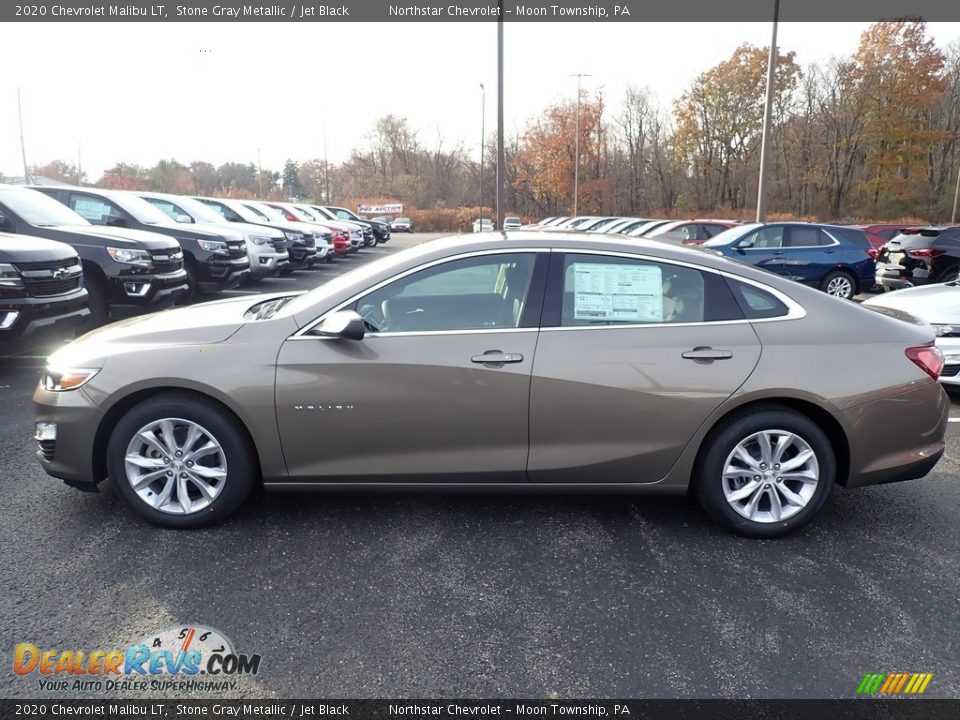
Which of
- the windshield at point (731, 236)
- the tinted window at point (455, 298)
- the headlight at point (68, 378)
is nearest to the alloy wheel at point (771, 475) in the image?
the tinted window at point (455, 298)

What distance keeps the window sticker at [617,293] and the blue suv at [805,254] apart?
10195 millimetres

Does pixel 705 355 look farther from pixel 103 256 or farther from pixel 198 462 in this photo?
pixel 103 256

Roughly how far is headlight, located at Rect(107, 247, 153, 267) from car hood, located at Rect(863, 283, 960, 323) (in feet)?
26.5

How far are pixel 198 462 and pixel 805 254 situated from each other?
12.4 m

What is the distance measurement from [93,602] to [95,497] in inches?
48.9

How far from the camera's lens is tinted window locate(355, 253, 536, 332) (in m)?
3.59

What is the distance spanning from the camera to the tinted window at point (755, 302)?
11.8 ft

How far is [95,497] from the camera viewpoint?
4.04m

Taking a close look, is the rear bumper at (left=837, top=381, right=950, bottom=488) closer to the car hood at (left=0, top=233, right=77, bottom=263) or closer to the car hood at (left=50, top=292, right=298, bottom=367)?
the car hood at (left=50, top=292, right=298, bottom=367)

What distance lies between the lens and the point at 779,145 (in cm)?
5544

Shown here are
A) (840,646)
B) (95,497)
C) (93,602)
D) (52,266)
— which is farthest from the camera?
(52,266)

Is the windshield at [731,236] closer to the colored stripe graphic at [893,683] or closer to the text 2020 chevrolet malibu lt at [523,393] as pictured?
the text 2020 chevrolet malibu lt at [523,393]

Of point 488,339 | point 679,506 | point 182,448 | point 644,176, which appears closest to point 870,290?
point 679,506

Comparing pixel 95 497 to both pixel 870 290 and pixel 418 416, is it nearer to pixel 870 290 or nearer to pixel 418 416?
pixel 418 416
